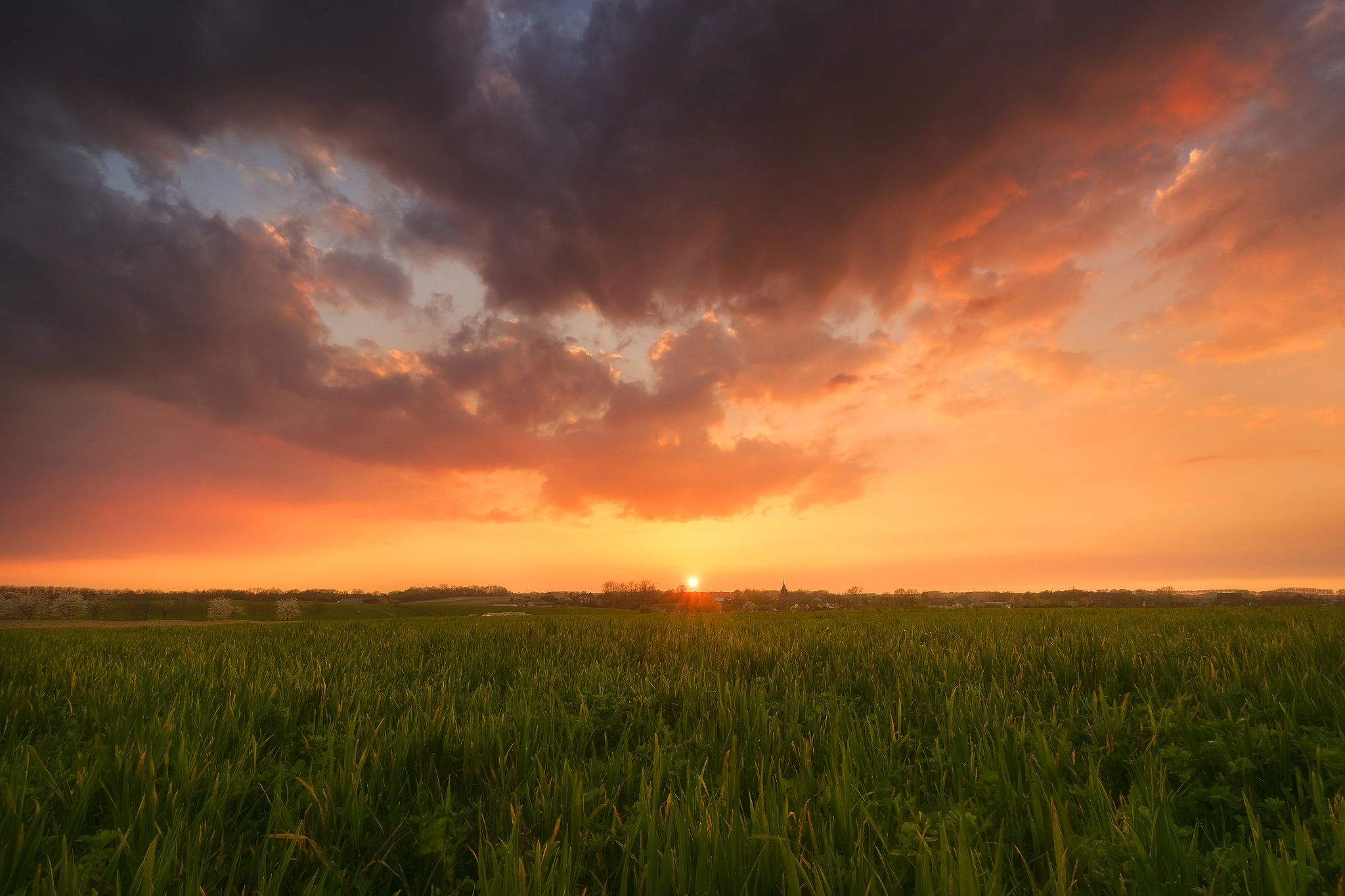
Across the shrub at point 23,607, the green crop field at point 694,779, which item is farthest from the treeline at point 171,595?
the green crop field at point 694,779

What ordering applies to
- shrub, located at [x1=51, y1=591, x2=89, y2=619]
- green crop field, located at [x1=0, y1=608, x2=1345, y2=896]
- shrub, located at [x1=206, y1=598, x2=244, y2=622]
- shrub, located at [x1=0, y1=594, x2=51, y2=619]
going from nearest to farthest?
green crop field, located at [x1=0, y1=608, x2=1345, y2=896] → shrub, located at [x1=0, y1=594, x2=51, y2=619] → shrub, located at [x1=51, y1=591, x2=89, y2=619] → shrub, located at [x1=206, y1=598, x2=244, y2=622]

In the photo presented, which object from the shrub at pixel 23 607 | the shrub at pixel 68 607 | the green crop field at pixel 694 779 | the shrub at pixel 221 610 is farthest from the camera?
the shrub at pixel 221 610

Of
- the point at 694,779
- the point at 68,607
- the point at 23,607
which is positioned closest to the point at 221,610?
the point at 68,607

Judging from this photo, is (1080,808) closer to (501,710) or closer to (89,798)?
(501,710)

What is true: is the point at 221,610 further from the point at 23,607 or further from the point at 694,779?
the point at 694,779

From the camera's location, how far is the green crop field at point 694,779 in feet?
6.17

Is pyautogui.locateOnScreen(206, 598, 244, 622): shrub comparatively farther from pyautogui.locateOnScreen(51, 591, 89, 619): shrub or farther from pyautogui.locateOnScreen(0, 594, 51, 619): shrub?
pyautogui.locateOnScreen(0, 594, 51, 619): shrub

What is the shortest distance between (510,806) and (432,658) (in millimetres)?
5184

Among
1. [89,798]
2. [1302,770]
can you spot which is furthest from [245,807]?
[1302,770]

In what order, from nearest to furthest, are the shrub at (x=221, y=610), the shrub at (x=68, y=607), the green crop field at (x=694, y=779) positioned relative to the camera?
the green crop field at (x=694, y=779) < the shrub at (x=68, y=607) < the shrub at (x=221, y=610)

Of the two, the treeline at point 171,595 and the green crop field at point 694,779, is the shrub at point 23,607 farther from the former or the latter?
the green crop field at point 694,779

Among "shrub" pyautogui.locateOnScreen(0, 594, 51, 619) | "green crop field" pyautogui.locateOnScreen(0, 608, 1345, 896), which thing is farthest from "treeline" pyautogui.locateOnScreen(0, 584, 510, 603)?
"green crop field" pyautogui.locateOnScreen(0, 608, 1345, 896)

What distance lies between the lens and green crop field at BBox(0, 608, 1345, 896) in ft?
6.17

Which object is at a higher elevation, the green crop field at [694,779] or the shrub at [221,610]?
the green crop field at [694,779]
